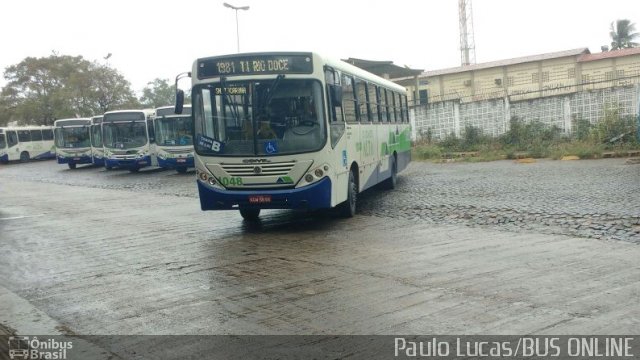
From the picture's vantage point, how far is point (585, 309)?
5426 millimetres

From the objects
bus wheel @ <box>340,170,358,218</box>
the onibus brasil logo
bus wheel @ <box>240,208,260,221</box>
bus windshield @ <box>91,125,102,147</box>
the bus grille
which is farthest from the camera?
bus windshield @ <box>91,125,102,147</box>

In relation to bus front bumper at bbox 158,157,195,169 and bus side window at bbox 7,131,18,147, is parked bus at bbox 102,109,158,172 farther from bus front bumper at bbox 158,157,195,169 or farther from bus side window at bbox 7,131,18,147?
bus side window at bbox 7,131,18,147

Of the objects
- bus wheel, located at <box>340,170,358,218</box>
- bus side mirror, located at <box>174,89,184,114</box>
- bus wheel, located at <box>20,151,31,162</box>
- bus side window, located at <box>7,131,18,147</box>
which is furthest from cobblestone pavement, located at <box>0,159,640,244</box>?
bus wheel, located at <box>20,151,31,162</box>

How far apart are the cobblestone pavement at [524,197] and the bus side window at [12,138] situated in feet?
103

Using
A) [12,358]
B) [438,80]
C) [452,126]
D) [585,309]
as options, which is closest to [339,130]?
[585,309]

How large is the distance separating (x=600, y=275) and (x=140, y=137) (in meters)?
26.8

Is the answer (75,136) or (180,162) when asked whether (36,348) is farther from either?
(75,136)

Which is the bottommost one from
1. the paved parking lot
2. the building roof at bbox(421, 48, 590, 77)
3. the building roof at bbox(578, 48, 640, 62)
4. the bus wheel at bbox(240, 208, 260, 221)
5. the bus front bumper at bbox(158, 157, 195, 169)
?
the paved parking lot

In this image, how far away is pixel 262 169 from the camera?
1031 cm

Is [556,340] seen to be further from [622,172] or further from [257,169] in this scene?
[622,172]

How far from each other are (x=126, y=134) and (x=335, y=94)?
22075 mm

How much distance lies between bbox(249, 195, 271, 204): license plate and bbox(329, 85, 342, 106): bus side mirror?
2018 mm

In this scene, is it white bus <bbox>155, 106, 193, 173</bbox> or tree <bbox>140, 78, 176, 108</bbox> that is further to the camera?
tree <bbox>140, 78, 176, 108</bbox>

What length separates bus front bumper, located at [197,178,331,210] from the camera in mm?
10281
